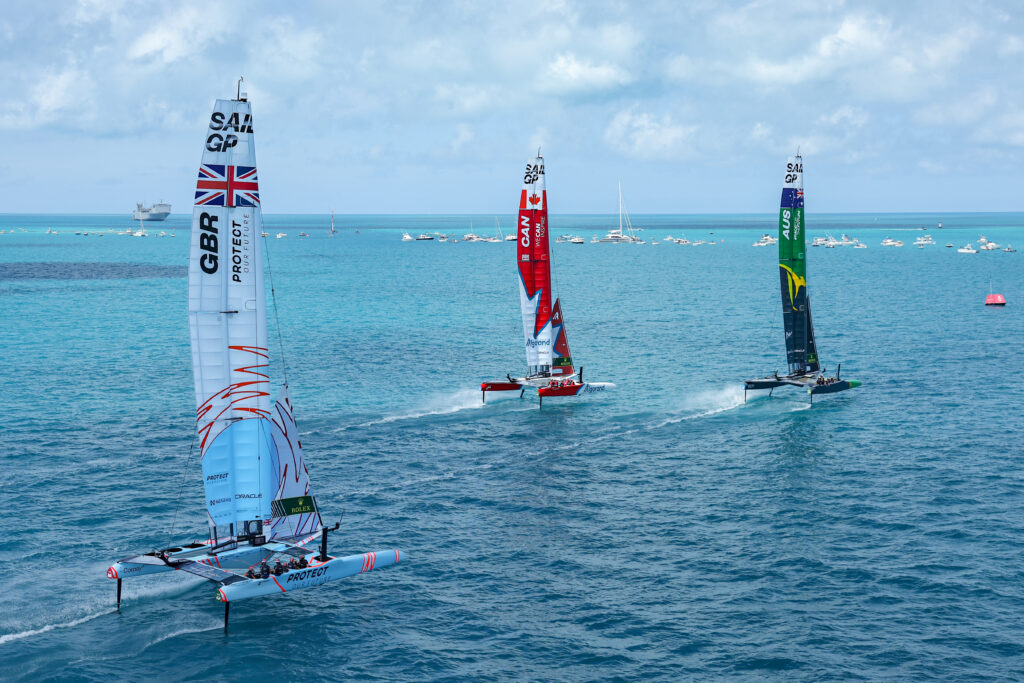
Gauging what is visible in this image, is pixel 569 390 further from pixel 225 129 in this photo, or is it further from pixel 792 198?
pixel 225 129

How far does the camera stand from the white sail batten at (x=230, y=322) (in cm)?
4044

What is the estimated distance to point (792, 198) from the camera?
8394 centimetres

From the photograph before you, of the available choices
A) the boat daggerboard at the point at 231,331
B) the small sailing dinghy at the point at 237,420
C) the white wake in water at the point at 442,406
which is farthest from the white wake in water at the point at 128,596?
the white wake in water at the point at 442,406

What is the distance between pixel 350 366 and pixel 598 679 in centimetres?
6660

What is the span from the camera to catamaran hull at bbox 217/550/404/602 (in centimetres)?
4025

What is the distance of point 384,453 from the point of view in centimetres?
6669

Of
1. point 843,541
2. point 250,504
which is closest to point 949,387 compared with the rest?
point 843,541

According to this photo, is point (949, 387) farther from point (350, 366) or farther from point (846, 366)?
point (350, 366)

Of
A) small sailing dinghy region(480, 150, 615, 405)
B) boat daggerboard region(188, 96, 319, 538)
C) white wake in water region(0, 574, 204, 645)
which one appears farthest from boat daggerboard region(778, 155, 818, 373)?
white wake in water region(0, 574, 204, 645)

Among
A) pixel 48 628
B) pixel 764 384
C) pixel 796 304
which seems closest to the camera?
pixel 48 628

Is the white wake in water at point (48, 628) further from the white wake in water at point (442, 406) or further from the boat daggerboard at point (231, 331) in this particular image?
the white wake in water at point (442, 406)

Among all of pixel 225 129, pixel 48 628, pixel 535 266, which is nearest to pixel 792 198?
pixel 535 266

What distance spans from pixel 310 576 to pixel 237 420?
26.1 feet

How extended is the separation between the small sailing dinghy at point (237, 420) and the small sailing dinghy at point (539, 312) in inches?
1487
